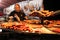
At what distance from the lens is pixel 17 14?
7.48 feet

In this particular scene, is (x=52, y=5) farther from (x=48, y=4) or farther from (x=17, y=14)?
(x=17, y=14)

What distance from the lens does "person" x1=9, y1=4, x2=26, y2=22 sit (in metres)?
2.27

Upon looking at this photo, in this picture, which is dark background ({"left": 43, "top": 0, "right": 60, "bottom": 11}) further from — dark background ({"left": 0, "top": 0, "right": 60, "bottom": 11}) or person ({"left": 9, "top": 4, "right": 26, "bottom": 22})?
person ({"left": 9, "top": 4, "right": 26, "bottom": 22})

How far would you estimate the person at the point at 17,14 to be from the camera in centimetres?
227

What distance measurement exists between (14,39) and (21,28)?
176 millimetres

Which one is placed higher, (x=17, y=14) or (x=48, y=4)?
(x=48, y=4)

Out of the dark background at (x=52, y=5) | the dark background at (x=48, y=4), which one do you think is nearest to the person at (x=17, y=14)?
the dark background at (x=48, y=4)

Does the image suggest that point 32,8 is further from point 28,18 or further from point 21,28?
point 21,28

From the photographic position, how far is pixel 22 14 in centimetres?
228

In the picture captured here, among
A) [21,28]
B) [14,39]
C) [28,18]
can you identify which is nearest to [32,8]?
[28,18]

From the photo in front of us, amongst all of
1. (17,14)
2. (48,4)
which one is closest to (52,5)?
(48,4)

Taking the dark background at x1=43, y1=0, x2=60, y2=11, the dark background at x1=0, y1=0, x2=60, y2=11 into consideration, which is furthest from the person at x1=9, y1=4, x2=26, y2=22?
the dark background at x1=43, y1=0, x2=60, y2=11

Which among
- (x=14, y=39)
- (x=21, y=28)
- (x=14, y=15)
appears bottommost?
(x=14, y=39)

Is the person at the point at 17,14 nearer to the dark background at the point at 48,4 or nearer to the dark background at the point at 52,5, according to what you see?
the dark background at the point at 48,4
